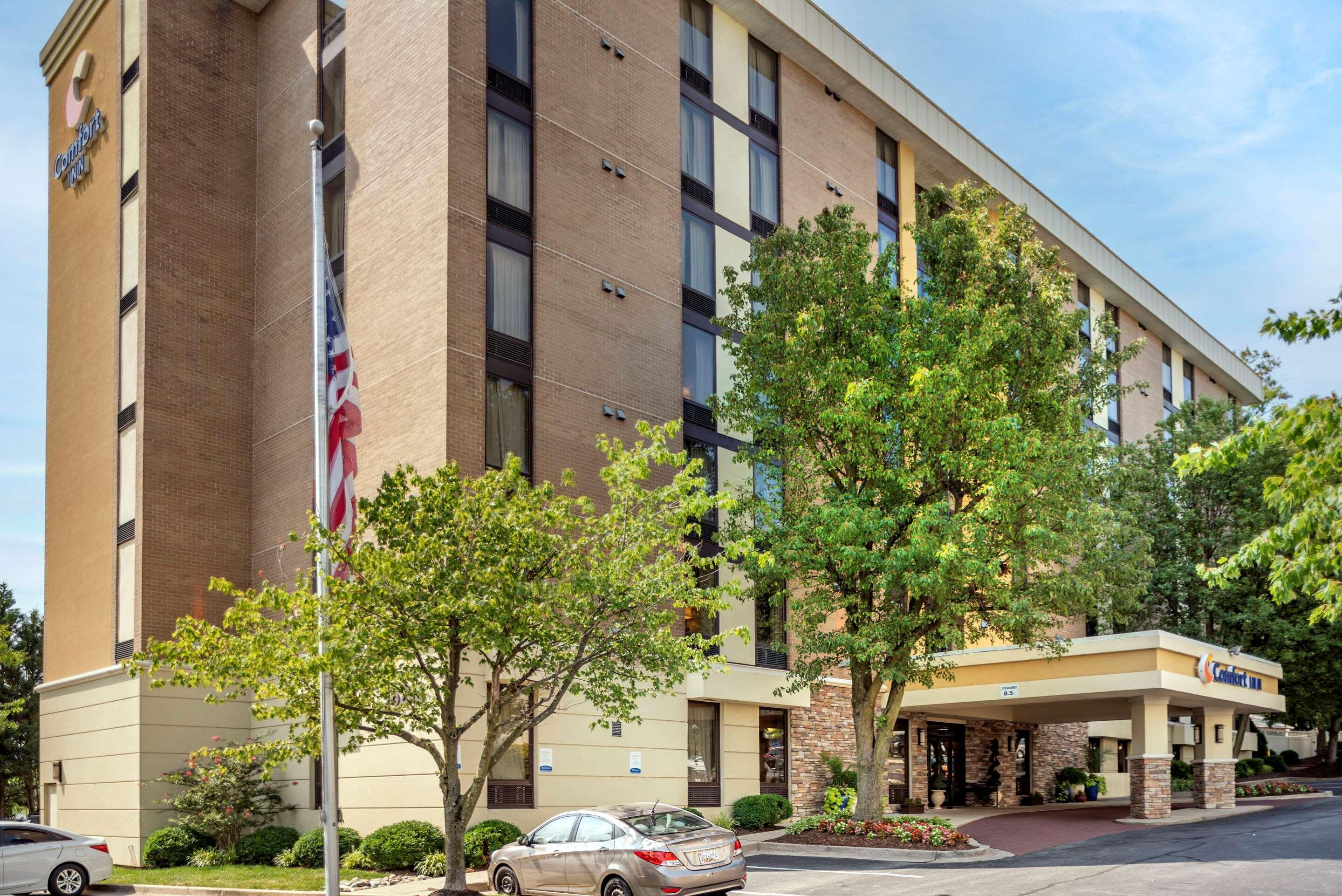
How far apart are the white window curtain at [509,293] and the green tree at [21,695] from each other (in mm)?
29029

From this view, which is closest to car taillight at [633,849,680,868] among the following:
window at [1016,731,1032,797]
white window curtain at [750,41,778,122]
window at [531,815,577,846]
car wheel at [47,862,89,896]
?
window at [531,815,577,846]

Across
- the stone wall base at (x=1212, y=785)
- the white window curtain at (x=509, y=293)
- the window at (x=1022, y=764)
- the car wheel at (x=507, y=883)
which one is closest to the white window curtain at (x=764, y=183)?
the white window curtain at (x=509, y=293)

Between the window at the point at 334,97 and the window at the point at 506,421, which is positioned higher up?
the window at the point at 334,97

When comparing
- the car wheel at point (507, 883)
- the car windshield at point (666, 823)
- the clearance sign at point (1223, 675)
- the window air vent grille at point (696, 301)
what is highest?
the window air vent grille at point (696, 301)

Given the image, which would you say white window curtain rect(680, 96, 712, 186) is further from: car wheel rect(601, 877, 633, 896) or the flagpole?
A: car wheel rect(601, 877, 633, 896)

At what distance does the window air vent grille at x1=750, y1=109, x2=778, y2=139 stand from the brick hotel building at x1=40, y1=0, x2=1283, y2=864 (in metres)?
0.12

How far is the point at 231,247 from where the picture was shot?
32.0 metres

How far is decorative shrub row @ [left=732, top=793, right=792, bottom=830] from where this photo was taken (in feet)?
96.2

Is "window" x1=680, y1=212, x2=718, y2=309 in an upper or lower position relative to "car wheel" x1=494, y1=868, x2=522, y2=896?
upper

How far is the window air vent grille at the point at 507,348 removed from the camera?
26.1 meters

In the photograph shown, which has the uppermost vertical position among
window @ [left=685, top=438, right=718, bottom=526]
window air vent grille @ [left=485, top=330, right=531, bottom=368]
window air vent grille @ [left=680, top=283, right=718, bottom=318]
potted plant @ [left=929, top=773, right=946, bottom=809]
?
window air vent grille @ [left=680, top=283, right=718, bottom=318]

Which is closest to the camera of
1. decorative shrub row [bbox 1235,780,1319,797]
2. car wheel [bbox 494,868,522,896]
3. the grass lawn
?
car wheel [bbox 494,868,522,896]

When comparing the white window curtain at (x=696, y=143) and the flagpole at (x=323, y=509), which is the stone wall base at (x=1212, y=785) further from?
the flagpole at (x=323, y=509)

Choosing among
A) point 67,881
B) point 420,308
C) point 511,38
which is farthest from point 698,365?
point 67,881
